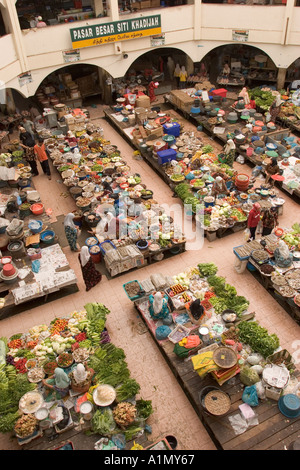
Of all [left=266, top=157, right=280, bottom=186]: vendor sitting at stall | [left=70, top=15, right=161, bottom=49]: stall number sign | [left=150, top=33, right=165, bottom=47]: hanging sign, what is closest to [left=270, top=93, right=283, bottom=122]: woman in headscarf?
[left=266, top=157, right=280, bottom=186]: vendor sitting at stall

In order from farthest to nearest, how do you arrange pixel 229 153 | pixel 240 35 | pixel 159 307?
pixel 240 35
pixel 229 153
pixel 159 307

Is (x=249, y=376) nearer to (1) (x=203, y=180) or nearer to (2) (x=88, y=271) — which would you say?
(2) (x=88, y=271)

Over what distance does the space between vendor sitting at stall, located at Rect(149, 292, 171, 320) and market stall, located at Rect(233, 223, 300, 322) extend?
9.75ft

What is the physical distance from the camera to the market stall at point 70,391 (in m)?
8.23

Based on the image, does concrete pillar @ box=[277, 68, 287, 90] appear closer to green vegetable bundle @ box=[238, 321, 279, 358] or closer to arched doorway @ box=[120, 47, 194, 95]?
arched doorway @ box=[120, 47, 194, 95]

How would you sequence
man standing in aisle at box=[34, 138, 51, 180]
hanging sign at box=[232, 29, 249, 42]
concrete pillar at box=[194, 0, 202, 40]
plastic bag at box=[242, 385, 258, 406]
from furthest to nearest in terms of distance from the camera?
hanging sign at box=[232, 29, 249, 42] → concrete pillar at box=[194, 0, 202, 40] → man standing in aisle at box=[34, 138, 51, 180] → plastic bag at box=[242, 385, 258, 406]

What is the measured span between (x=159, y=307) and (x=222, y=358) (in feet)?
6.88

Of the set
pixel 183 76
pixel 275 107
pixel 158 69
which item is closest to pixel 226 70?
pixel 183 76

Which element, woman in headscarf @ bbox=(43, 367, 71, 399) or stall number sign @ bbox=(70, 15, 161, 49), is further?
stall number sign @ bbox=(70, 15, 161, 49)

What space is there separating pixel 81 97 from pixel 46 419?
18.1m

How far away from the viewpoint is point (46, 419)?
840 cm

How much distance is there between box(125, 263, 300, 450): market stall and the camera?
8180mm

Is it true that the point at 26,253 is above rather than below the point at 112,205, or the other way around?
below

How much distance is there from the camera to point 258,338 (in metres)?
9.56
